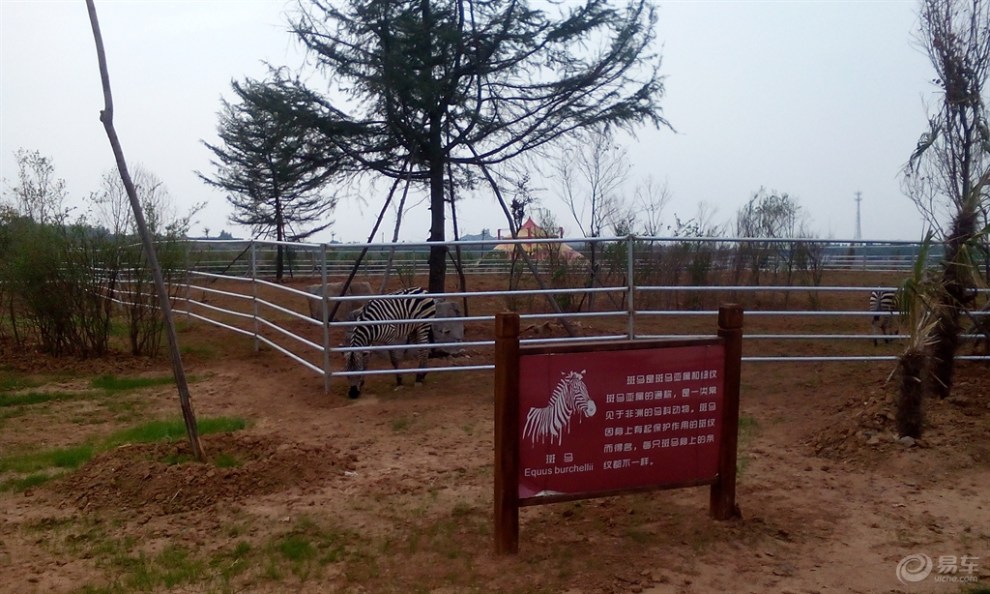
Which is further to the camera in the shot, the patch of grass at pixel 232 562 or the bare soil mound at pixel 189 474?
the bare soil mound at pixel 189 474

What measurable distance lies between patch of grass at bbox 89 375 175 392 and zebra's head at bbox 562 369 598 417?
685 centimetres

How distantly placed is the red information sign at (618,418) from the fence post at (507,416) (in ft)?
0.16

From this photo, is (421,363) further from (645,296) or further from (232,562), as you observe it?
(645,296)

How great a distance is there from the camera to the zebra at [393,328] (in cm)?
905

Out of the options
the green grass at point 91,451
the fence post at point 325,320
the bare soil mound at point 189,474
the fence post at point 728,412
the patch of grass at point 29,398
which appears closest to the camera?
the fence post at point 728,412

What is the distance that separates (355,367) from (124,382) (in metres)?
3.12

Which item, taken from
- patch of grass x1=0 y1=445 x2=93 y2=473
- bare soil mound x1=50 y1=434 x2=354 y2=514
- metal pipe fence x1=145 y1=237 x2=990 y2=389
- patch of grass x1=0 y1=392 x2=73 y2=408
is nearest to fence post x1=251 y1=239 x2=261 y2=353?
metal pipe fence x1=145 y1=237 x2=990 y2=389

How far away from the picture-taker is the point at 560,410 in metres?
4.69

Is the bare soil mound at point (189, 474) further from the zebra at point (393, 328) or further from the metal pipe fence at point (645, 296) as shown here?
the metal pipe fence at point (645, 296)

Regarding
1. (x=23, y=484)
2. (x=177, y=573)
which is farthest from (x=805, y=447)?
(x=23, y=484)

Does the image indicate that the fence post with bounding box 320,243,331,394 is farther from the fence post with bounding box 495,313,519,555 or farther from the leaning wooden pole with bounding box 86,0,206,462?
the fence post with bounding box 495,313,519,555

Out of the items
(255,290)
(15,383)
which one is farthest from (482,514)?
(15,383)

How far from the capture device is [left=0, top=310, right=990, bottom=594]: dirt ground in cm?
446

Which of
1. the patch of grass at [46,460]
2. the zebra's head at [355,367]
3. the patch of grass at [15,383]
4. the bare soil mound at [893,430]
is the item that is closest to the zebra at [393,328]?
the zebra's head at [355,367]
